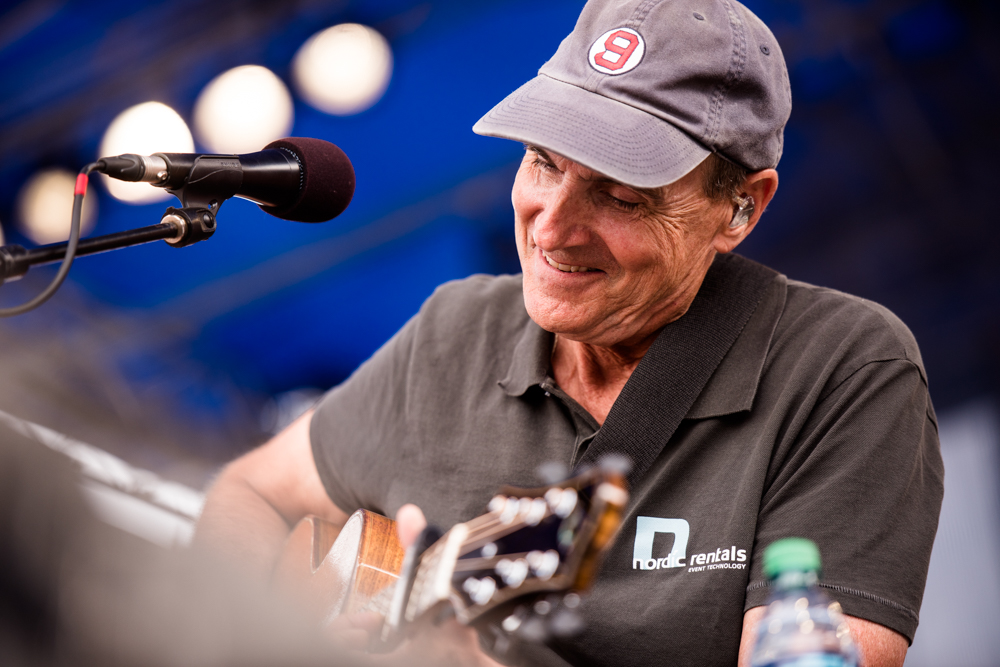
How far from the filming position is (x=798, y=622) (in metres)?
0.93

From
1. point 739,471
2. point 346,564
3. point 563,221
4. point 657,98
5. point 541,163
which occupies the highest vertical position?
point 657,98

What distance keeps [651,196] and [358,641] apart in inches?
37.3

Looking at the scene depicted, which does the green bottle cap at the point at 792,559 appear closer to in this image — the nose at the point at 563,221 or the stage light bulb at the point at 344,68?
the nose at the point at 563,221

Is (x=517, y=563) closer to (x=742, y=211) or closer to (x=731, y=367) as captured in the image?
(x=731, y=367)

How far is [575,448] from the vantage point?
182 cm

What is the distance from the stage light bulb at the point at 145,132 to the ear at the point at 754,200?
12.1 ft

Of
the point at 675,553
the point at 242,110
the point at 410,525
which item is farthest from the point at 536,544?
the point at 242,110

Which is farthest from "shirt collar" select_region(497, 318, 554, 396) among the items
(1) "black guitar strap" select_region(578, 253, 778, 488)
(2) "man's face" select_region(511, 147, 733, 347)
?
(1) "black guitar strap" select_region(578, 253, 778, 488)

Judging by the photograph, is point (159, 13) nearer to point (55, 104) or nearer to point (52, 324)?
point (55, 104)

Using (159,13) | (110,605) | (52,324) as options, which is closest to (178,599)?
(110,605)

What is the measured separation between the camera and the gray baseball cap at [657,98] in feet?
5.15

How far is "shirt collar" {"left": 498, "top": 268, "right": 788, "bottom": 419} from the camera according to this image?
5.59 feet

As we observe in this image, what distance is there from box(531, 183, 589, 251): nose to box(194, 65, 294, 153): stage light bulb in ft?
11.0

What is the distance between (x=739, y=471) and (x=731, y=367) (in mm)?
220
